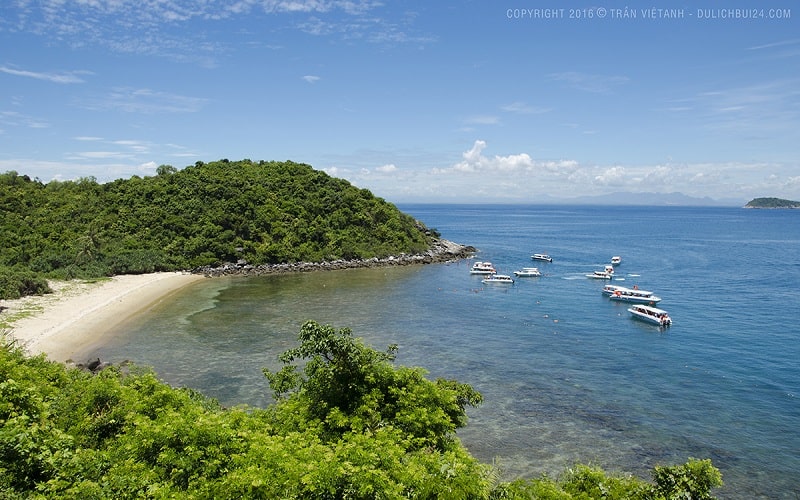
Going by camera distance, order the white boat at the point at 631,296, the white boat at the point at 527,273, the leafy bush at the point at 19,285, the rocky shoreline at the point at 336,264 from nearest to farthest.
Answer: the leafy bush at the point at 19,285 < the white boat at the point at 631,296 < the white boat at the point at 527,273 < the rocky shoreline at the point at 336,264

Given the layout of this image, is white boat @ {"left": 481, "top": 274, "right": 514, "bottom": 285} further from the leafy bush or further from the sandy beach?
the leafy bush

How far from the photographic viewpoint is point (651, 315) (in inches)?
2034

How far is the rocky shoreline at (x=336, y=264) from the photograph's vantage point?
79.9 m

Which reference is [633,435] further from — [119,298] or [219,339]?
[119,298]

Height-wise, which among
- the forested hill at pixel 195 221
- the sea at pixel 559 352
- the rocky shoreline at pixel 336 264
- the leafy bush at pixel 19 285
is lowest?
the sea at pixel 559 352

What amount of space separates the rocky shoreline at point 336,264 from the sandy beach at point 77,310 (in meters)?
7.98

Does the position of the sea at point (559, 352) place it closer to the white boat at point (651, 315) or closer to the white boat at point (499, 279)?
the white boat at point (651, 315)

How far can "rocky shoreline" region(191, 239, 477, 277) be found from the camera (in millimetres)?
79938

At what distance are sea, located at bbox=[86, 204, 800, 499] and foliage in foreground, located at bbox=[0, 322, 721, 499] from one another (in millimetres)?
6395

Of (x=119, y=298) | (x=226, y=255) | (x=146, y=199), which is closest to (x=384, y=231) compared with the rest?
(x=226, y=255)

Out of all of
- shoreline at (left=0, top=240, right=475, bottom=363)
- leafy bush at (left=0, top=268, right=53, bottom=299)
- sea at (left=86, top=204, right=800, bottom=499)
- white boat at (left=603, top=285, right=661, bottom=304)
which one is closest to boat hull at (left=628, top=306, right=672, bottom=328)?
sea at (left=86, top=204, right=800, bottom=499)

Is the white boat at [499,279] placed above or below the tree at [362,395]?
below

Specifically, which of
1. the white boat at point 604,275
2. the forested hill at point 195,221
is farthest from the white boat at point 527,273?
the forested hill at point 195,221

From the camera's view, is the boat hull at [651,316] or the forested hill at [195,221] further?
the forested hill at [195,221]
